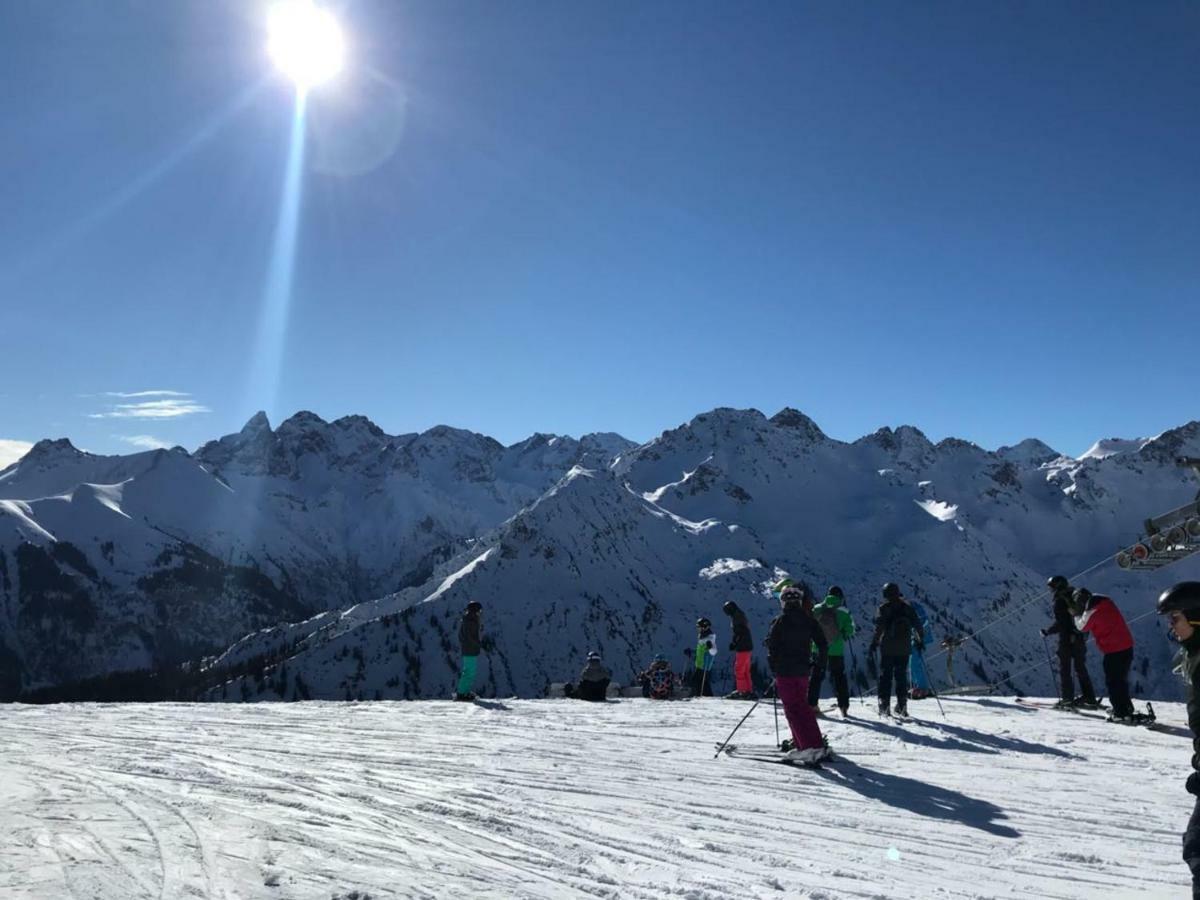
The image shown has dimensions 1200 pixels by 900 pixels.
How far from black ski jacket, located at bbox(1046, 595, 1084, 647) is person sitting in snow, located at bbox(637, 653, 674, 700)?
11063 mm

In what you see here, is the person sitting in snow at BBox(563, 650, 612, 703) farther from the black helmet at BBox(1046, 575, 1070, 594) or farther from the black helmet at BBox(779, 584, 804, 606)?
the black helmet at BBox(1046, 575, 1070, 594)

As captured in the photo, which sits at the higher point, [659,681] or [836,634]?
[836,634]

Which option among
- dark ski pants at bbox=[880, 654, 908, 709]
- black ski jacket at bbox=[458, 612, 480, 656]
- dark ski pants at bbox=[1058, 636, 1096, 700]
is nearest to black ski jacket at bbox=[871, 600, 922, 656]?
dark ski pants at bbox=[880, 654, 908, 709]

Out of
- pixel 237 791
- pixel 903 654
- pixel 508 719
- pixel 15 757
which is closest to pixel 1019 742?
pixel 903 654

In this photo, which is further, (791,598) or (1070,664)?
(1070,664)

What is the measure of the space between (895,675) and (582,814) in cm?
991

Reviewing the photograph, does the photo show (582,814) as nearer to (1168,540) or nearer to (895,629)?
(895,629)

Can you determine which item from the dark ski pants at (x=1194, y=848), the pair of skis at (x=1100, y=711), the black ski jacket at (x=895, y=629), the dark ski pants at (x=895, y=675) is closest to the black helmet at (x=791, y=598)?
the black ski jacket at (x=895, y=629)

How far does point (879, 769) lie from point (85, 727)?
13948 mm

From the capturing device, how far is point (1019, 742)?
12406mm

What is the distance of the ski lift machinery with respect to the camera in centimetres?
1827

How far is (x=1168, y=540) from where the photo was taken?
18.7 meters

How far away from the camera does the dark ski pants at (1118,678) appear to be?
13898 millimetres

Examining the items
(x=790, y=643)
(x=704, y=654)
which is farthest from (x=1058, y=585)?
(x=704, y=654)
